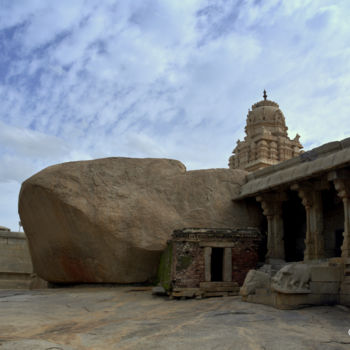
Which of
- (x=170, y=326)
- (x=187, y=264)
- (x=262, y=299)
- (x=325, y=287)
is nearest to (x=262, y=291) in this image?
(x=262, y=299)

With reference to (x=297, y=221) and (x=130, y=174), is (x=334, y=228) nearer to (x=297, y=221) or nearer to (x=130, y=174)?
(x=297, y=221)

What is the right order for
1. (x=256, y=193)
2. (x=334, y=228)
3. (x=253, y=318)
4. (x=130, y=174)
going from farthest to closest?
(x=130, y=174), (x=256, y=193), (x=334, y=228), (x=253, y=318)

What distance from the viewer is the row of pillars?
33.7 feet

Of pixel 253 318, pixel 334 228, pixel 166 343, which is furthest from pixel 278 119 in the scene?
pixel 166 343

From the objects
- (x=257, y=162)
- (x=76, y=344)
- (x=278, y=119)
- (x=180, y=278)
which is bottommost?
(x=76, y=344)

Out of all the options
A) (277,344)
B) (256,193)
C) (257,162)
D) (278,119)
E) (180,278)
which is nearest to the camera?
(277,344)

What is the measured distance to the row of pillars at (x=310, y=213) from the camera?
10.3 m

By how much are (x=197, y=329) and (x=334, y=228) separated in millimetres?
7398

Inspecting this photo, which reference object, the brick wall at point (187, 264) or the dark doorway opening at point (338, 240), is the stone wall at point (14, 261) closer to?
the brick wall at point (187, 264)

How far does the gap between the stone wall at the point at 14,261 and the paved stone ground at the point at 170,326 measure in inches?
444

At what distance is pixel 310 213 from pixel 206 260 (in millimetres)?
3290

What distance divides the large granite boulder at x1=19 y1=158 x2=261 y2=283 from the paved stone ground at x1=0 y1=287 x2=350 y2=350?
297 cm

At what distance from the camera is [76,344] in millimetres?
5840

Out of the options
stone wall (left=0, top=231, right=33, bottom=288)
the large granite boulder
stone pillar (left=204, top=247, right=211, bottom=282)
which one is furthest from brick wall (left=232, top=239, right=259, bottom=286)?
stone wall (left=0, top=231, right=33, bottom=288)
